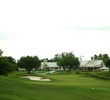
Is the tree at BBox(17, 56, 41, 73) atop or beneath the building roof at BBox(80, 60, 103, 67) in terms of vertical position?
beneath

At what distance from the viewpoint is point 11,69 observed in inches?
1695

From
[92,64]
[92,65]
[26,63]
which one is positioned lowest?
[26,63]

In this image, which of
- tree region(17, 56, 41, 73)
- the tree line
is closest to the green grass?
the tree line

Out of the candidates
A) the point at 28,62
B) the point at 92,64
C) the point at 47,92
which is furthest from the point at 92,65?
the point at 47,92

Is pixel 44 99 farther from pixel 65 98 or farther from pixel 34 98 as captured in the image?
pixel 65 98

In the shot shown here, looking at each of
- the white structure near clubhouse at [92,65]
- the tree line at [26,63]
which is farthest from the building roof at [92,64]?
the tree line at [26,63]

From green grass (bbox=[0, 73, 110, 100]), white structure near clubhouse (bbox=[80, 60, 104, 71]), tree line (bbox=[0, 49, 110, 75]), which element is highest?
white structure near clubhouse (bbox=[80, 60, 104, 71])

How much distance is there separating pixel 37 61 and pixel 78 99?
7392cm

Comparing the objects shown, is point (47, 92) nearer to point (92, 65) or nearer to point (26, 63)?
point (26, 63)

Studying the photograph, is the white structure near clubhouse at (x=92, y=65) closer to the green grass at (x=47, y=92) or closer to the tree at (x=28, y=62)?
the tree at (x=28, y=62)

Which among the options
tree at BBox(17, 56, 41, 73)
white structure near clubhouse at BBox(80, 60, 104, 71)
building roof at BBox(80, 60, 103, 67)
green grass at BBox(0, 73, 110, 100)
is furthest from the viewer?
building roof at BBox(80, 60, 103, 67)

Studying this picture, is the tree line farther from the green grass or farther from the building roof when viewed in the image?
the building roof

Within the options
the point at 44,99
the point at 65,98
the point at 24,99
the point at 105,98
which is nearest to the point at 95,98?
the point at 105,98

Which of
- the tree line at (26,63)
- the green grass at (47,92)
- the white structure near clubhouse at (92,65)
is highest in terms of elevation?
the white structure near clubhouse at (92,65)
